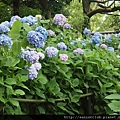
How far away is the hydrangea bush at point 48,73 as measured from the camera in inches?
43.1

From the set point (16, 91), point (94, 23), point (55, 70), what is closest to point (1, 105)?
point (16, 91)

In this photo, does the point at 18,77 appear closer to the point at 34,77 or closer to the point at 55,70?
the point at 34,77

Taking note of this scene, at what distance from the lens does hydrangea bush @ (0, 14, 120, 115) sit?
1.10 metres

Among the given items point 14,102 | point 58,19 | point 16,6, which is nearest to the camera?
point 14,102

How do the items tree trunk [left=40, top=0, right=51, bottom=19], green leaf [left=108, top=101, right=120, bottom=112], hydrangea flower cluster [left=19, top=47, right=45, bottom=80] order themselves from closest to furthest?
green leaf [left=108, top=101, right=120, bottom=112], hydrangea flower cluster [left=19, top=47, right=45, bottom=80], tree trunk [left=40, top=0, right=51, bottom=19]

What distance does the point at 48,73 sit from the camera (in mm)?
1319

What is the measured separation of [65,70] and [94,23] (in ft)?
73.0

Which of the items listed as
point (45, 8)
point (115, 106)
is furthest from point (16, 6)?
point (115, 106)

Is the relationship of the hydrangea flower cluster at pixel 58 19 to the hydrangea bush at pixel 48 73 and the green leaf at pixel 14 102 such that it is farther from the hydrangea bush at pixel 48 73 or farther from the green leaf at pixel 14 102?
the green leaf at pixel 14 102

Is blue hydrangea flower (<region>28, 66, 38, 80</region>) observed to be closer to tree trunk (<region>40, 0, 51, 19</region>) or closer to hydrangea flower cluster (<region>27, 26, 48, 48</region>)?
hydrangea flower cluster (<region>27, 26, 48, 48</region>)

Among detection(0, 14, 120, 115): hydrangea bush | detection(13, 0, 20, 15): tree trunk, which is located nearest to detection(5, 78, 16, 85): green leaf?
detection(0, 14, 120, 115): hydrangea bush

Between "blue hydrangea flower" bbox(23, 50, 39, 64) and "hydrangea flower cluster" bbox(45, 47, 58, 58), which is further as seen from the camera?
"hydrangea flower cluster" bbox(45, 47, 58, 58)

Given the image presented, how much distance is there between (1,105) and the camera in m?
1.05

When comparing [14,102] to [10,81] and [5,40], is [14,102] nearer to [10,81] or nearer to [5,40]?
[10,81]
